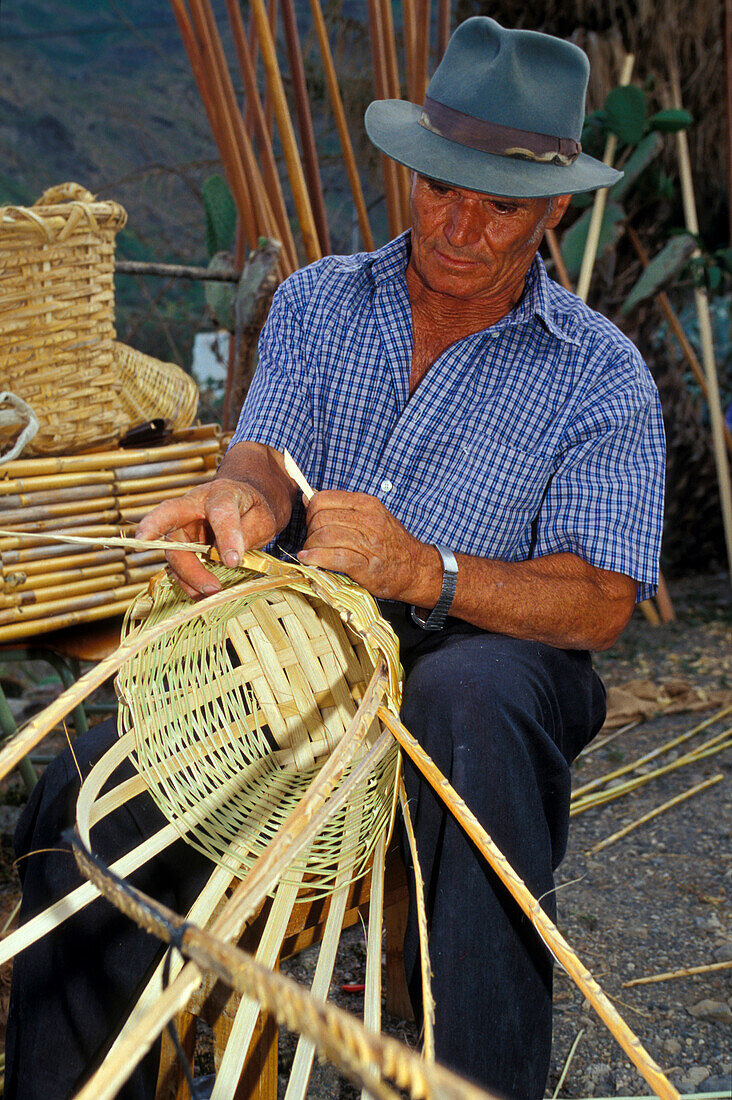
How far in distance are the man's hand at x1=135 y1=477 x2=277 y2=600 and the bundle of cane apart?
13.7 inches

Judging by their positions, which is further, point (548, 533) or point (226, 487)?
point (548, 533)

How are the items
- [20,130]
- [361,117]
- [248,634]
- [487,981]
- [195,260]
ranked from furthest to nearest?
[20,130]
[195,260]
[361,117]
[248,634]
[487,981]

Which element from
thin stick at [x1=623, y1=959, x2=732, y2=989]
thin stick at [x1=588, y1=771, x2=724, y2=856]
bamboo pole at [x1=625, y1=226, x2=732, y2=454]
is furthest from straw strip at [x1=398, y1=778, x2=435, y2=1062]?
bamboo pole at [x1=625, y1=226, x2=732, y2=454]

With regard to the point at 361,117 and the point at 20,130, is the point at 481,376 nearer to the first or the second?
the point at 361,117

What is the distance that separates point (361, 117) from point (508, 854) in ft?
12.6

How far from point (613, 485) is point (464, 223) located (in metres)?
0.44

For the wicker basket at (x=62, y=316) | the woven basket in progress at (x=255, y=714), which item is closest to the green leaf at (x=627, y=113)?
the wicker basket at (x=62, y=316)

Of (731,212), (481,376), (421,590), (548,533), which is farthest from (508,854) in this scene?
(731,212)

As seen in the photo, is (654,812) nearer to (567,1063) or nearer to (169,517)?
(567,1063)

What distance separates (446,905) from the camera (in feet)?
3.29

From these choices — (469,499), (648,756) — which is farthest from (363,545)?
(648,756)

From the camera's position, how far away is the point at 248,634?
1186 millimetres

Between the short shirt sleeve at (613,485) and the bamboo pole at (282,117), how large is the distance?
2.95 feet

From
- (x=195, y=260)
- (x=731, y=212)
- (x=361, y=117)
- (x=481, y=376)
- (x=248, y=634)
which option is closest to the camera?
(x=248, y=634)
